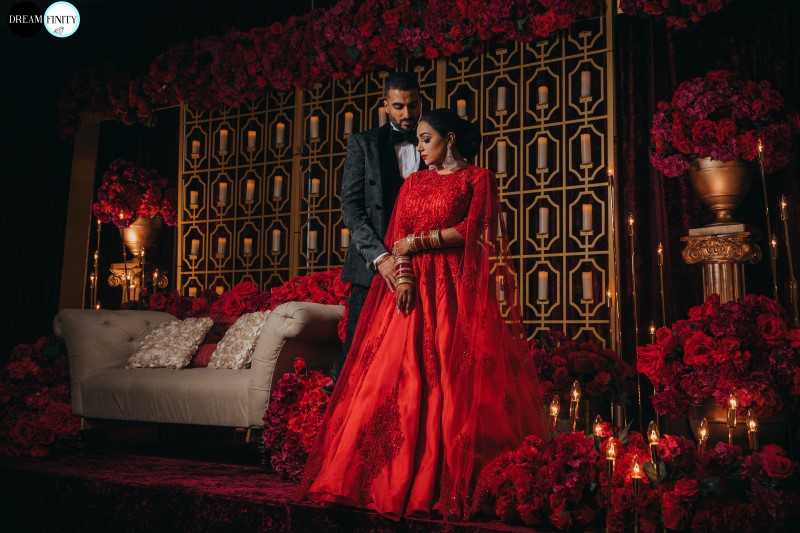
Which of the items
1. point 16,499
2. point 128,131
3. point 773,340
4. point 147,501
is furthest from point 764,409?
point 128,131

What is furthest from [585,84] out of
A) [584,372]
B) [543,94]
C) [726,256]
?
[584,372]

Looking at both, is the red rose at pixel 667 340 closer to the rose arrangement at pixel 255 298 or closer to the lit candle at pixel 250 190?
the rose arrangement at pixel 255 298

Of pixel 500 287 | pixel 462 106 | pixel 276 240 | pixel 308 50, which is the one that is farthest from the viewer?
pixel 276 240

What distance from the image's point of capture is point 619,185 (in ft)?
16.5

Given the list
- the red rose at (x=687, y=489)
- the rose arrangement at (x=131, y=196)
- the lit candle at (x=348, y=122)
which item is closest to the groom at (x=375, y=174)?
the red rose at (x=687, y=489)

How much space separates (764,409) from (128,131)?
19.7ft

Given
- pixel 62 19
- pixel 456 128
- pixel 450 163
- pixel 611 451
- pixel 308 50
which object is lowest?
pixel 611 451

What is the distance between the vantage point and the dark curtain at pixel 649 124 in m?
4.43

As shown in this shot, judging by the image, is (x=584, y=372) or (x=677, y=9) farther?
(x=677, y=9)

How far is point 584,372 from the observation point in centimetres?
358

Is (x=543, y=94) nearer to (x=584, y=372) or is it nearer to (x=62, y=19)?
(x=584, y=372)

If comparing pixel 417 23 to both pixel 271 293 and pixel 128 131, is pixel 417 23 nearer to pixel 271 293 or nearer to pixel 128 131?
pixel 271 293

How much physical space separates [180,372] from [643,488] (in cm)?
248

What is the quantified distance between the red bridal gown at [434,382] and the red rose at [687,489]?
546 millimetres
